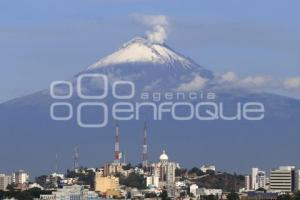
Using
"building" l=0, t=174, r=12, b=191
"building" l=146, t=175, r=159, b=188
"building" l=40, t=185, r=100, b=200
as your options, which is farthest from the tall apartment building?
"building" l=40, t=185, r=100, b=200

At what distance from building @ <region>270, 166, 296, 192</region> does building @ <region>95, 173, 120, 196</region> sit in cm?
947

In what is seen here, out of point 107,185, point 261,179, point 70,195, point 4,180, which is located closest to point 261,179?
point 261,179

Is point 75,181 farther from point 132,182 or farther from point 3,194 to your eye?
point 3,194

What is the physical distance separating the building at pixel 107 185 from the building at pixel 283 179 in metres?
9.47

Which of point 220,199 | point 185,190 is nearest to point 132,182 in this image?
point 185,190

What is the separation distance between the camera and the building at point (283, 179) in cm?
7806

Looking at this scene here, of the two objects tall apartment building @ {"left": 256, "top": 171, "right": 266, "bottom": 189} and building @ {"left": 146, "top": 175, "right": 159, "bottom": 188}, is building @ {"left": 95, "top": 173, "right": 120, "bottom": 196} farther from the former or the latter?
tall apartment building @ {"left": 256, "top": 171, "right": 266, "bottom": 189}

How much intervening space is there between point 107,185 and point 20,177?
531 inches

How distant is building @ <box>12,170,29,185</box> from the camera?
8738 centimetres

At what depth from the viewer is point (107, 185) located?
77750mm

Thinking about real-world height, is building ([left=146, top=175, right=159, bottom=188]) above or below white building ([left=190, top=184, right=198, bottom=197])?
above

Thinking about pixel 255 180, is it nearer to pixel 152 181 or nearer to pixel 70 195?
pixel 152 181

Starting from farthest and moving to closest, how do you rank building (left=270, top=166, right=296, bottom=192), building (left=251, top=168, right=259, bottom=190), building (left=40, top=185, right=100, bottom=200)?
building (left=251, top=168, right=259, bottom=190) < building (left=270, top=166, right=296, bottom=192) < building (left=40, top=185, right=100, bottom=200)

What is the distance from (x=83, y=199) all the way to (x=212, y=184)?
27.4m
